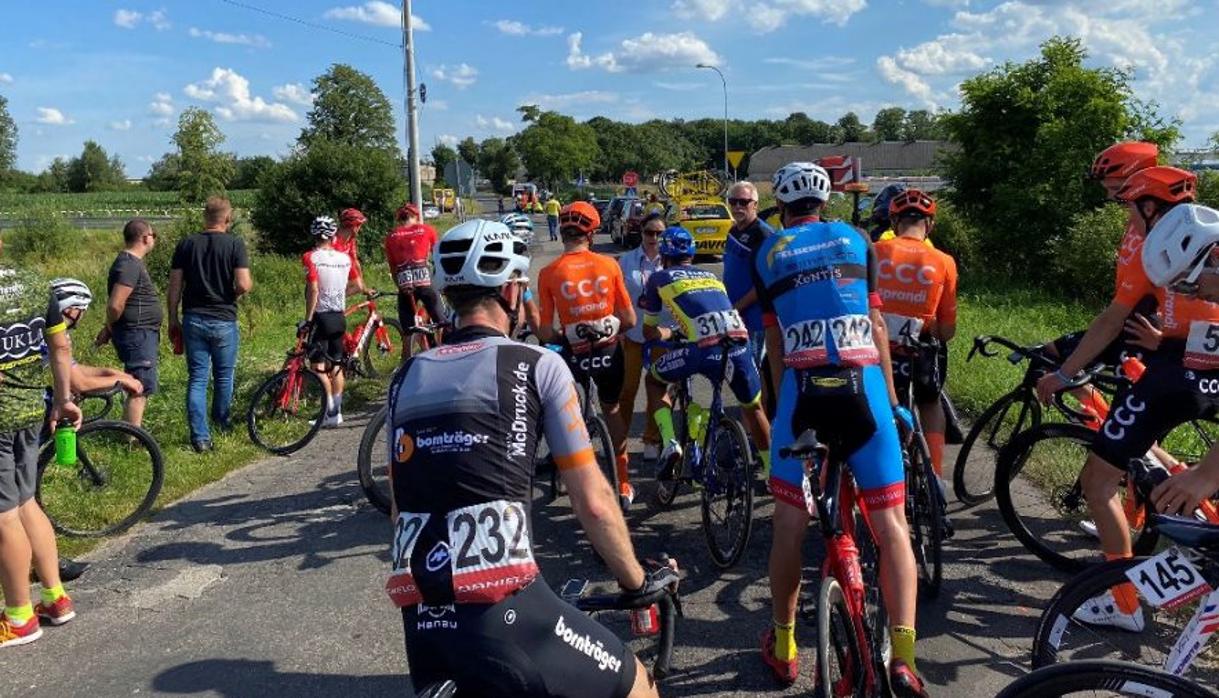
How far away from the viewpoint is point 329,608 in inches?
175

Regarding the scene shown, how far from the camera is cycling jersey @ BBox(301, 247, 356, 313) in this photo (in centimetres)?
787

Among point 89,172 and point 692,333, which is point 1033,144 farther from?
point 89,172

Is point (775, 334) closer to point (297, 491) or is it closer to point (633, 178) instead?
point (297, 491)

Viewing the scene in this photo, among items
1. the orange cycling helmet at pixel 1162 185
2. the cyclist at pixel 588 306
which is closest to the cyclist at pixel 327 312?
the cyclist at pixel 588 306

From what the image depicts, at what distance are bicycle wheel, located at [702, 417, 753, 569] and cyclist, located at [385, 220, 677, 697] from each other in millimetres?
2447

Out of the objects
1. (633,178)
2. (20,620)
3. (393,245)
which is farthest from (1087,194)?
(633,178)

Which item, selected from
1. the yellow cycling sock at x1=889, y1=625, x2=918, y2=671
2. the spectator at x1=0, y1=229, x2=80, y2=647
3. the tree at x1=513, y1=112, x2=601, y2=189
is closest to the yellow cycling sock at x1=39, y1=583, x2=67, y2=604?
the spectator at x1=0, y1=229, x2=80, y2=647

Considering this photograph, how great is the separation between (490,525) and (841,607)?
1408 millimetres

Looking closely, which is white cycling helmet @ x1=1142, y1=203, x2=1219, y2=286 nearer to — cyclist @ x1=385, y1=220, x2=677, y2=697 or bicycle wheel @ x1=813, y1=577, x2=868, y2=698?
bicycle wheel @ x1=813, y1=577, x2=868, y2=698

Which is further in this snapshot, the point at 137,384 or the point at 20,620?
the point at 137,384

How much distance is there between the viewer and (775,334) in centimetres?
408

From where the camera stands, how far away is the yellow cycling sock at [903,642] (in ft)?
10.0

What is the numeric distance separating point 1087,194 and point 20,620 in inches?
665

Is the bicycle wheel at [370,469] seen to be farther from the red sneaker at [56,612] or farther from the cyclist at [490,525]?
the cyclist at [490,525]
